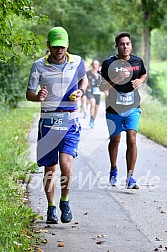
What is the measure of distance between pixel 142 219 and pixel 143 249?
1406mm

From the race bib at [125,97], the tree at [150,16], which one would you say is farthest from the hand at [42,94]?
the tree at [150,16]

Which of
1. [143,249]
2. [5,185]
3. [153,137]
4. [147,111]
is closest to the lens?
[143,249]

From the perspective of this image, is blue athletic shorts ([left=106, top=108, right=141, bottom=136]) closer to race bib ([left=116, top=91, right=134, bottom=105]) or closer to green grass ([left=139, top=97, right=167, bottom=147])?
race bib ([left=116, top=91, right=134, bottom=105])

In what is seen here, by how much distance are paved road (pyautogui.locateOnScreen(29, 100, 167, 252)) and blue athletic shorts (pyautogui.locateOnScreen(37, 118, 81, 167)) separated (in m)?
0.73

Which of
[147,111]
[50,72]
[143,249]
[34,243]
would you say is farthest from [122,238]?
[147,111]

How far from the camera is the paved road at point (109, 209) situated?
7027mm

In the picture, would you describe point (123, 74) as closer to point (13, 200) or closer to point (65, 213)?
point (13, 200)

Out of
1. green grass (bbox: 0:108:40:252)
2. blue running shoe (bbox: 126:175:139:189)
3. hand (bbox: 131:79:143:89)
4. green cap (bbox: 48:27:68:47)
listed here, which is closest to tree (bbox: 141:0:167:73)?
green grass (bbox: 0:108:40:252)

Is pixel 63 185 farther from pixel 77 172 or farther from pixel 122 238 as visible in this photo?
pixel 77 172

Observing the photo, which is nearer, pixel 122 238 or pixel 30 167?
pixel 122 238

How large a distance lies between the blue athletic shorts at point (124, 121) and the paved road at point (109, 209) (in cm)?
86

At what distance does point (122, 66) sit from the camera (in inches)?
391

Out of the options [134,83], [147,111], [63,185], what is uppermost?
[134,83]

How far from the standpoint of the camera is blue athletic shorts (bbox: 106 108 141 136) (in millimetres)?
10039
